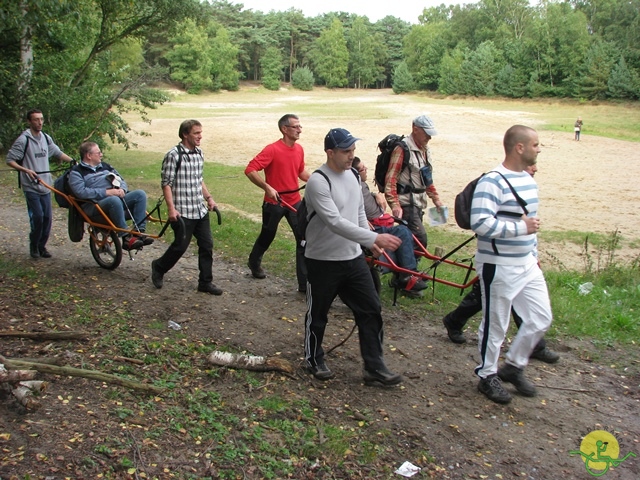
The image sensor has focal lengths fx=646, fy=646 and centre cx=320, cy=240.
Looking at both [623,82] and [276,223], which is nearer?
[276,223]

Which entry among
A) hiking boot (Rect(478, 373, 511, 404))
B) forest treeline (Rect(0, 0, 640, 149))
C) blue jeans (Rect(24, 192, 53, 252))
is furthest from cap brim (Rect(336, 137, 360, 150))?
blue jeans (Rect(24, 192, 53, 252))

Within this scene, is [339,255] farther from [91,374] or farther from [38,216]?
[38,216]

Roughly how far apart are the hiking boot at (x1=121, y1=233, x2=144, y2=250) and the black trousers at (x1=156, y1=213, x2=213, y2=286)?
566 mm

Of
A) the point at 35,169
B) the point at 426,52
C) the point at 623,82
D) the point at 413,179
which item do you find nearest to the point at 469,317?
the point at 413,179

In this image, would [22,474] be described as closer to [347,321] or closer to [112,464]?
[112,464]

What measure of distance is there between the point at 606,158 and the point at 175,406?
30515 mm

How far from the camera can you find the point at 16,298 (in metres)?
→ 6.41

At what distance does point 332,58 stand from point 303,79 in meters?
10.3

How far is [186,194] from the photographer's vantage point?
6.89 meters

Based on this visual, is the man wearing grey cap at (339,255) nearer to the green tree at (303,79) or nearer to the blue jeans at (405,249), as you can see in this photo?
the blue jeans at (405,249)

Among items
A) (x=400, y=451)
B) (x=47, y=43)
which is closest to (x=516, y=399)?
(x=400, y=451)

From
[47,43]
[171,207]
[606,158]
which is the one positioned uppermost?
[47,43]

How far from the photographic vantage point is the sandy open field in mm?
17953

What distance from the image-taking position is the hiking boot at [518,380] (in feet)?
16.2
